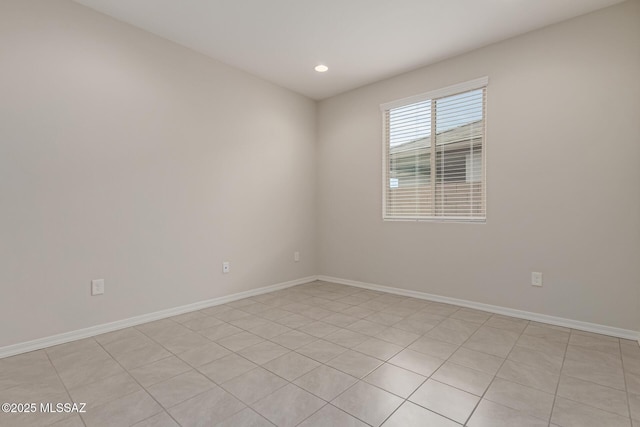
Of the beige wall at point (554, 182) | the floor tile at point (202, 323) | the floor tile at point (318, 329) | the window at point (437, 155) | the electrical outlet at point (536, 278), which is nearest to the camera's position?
the beige wall at point (554, 182)

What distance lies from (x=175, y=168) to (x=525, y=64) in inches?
134

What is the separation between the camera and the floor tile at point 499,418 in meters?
1.46

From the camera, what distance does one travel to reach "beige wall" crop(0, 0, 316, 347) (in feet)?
7.32

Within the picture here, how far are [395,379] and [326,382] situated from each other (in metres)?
0.41

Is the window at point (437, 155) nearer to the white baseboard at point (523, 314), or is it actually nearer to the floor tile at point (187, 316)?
the white baseboard at point (523, 314)

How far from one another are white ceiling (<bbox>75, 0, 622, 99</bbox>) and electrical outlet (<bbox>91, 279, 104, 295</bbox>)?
2.20 m

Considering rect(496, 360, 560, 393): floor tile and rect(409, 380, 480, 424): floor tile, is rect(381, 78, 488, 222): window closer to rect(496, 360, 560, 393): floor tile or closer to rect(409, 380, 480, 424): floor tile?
rect(496, 360, 560, 393): floor tile

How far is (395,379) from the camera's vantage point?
6.06ft

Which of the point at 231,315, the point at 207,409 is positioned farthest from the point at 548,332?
the point at 231,315

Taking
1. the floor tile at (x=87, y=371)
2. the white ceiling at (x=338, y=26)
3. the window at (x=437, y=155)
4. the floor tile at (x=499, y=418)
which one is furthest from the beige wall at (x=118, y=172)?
the floor tile at (x=499, y=418)

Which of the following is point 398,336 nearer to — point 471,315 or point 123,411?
point 471,315

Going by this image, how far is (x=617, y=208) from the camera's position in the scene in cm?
248

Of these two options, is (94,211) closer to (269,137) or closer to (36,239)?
(36,239)

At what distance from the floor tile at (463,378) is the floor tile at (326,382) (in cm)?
53
